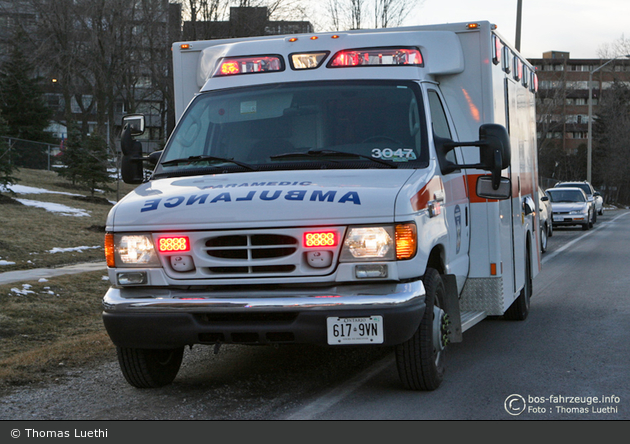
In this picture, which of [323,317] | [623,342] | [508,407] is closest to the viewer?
[323,317]

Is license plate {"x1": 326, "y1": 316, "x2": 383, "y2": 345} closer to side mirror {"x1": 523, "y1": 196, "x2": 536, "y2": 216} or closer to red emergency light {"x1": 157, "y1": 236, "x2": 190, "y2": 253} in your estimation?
red emergency light {"x1": 157, "y1": 236, "x2": 190, "y2": 253}

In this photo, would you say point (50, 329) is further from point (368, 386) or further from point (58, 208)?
point (58, 208)

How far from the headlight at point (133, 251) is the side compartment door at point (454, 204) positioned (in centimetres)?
219

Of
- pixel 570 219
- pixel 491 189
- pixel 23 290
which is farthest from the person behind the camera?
pixel 570 219

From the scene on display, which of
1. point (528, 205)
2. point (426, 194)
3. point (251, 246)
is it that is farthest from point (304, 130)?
point (528, 205)

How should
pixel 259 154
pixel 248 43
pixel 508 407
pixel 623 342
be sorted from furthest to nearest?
1. pixel 623 342
2. pixel 248 43
3. pixel 259 154
4. pixel 508 407

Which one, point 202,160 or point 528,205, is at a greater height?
point 202,160

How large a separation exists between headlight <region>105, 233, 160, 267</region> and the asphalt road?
0.98 m

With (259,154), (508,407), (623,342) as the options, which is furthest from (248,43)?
(623,342)

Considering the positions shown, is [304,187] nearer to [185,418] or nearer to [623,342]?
[185,418]

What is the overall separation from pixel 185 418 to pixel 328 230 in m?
1.50

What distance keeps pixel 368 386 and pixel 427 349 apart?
66cm

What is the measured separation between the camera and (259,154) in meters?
6.35

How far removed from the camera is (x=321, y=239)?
5.34 metres
